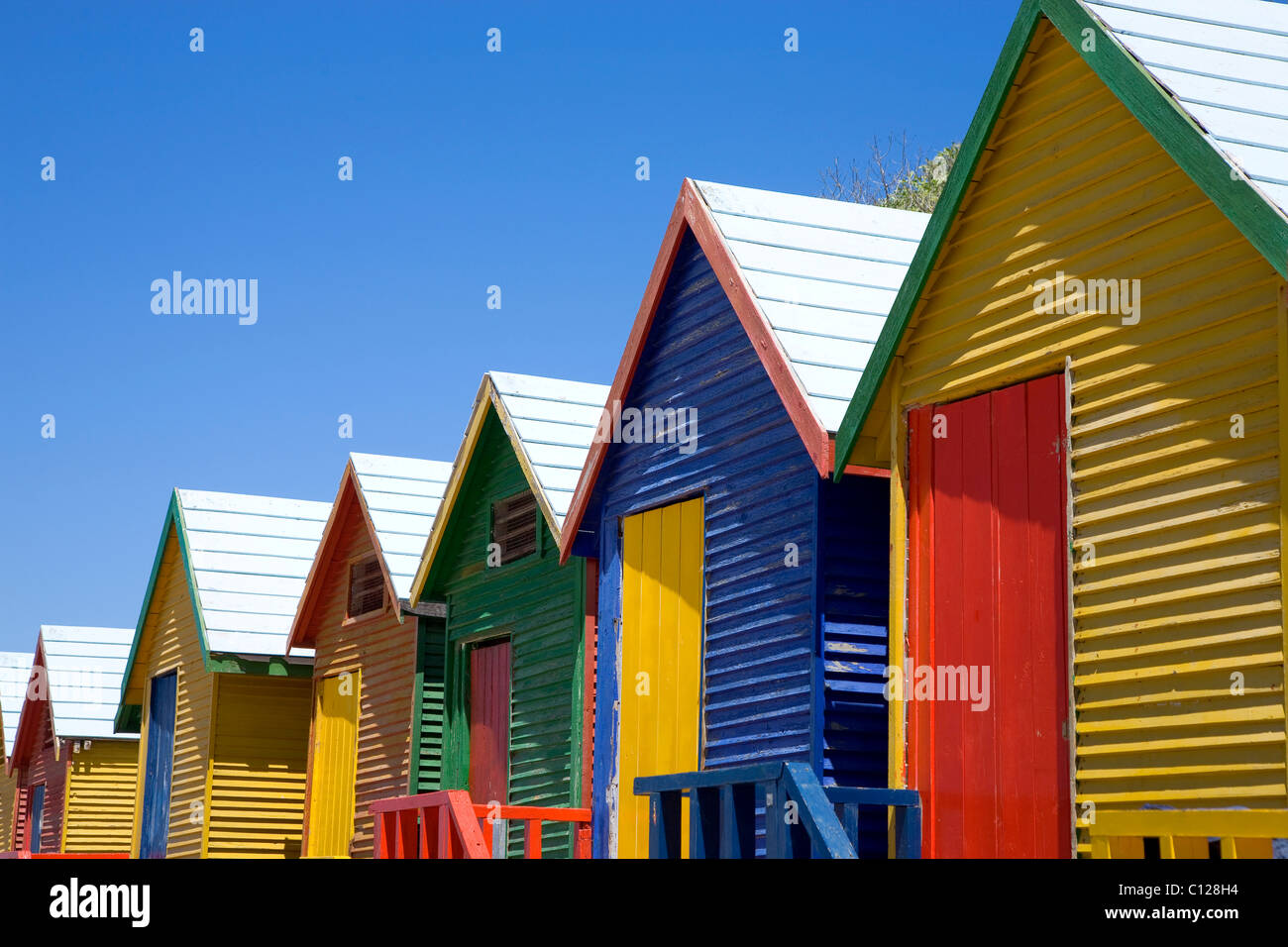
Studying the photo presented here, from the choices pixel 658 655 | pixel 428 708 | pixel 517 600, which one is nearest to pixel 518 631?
pixel 517 600

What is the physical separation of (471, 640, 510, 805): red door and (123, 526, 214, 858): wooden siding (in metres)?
6.69

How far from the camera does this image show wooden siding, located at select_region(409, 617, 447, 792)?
57.9 feet

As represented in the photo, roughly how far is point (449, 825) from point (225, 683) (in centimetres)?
1119

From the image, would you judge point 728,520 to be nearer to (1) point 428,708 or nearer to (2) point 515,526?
(2) point 515,526

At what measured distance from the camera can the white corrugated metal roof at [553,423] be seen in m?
15.3

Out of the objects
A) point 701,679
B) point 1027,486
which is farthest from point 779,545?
point 1027,486

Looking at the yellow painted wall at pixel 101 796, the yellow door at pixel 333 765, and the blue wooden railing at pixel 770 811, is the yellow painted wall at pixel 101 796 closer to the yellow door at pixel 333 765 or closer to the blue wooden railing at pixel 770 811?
the yellow door at pixel 333 765

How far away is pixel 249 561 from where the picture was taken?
23656mm

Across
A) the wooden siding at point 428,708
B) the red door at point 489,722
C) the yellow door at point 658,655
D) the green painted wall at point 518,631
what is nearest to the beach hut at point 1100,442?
the yellow door at point 658,655

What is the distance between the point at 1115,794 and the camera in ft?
26.9

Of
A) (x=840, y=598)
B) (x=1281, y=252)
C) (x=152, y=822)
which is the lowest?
(x=152, y=822)

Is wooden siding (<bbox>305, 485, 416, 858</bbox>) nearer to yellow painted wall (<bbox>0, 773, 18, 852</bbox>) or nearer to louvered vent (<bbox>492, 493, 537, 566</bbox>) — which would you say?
louvered vent (<bbox>492, 493, 537, 566</bbox>)
